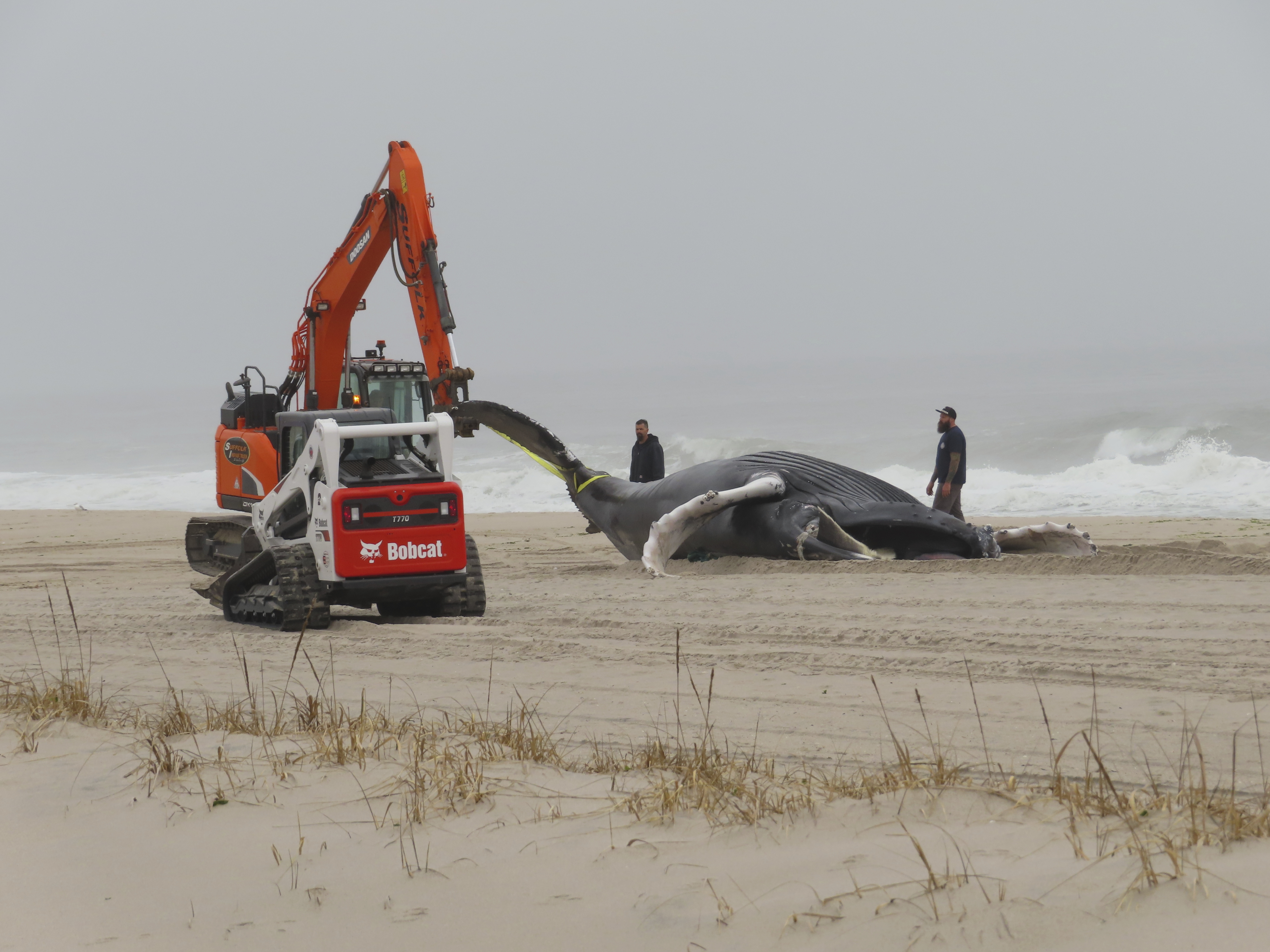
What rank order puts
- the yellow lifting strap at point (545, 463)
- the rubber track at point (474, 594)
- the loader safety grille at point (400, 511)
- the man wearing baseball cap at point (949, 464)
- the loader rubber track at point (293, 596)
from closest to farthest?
the loader safety grille at point (400, 511) < the loader rubber track at point (293, 596) < the rubber track at point (474, 594) < the man wearing baseball cap at point (949, 464) < the yellow lifting strap at point (545, 463)

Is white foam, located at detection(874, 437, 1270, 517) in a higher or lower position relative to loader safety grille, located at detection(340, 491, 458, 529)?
lower

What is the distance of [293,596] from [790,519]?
4736 mm

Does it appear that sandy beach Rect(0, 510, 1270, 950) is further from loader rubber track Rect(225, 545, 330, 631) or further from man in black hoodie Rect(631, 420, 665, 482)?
man in black hoodie Rect(631, 420, 665, 482)

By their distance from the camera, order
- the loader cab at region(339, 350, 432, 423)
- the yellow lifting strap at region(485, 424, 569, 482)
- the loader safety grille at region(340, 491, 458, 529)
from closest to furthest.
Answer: the loader safety grille at region(340, 491, 458, 529) → the yellow lifting strap at region(485, 424, 569, 482) → the loader cab at region(339, 350, 432, 423)

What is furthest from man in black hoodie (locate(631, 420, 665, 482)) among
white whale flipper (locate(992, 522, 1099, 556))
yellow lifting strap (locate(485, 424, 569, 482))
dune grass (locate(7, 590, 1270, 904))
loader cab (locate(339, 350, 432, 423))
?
dune grass (locate(7, 590, 1270, 904))

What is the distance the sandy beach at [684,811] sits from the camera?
311cm

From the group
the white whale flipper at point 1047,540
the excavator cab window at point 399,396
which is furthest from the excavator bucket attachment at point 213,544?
Answer: the white whale flipper at point 1047,540

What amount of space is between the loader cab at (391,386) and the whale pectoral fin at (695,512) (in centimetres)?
448

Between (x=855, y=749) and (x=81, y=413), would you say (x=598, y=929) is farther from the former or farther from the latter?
(x=81, y=413)

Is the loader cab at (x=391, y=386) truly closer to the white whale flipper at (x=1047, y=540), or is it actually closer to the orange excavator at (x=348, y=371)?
the orange excavator at (x=348, y=371)

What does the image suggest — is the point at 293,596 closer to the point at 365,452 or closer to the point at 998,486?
the point at 365,452

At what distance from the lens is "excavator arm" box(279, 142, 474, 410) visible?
503 inches

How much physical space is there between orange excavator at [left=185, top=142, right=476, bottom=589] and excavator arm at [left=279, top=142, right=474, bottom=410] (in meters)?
0.01

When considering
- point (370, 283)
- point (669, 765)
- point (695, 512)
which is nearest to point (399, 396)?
point (370, 283)
